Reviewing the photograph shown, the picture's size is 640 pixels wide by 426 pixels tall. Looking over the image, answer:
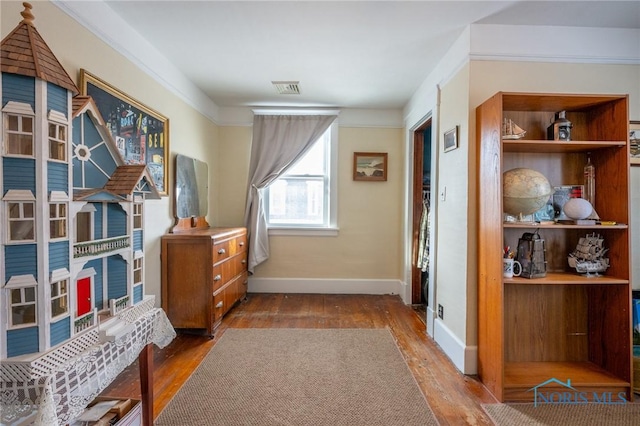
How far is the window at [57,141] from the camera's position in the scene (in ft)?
3.60

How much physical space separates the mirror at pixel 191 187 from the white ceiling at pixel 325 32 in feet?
2.96

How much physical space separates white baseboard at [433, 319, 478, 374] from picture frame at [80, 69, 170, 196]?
2.70 m

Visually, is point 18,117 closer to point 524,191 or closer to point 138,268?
point 138,268

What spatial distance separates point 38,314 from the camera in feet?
3.40

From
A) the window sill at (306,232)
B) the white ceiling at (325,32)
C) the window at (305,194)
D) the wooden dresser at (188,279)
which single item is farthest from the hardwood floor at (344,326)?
the white ceiling at (325,32)

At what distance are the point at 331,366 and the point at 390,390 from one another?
47cm

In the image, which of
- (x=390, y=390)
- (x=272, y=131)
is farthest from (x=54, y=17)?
(x=390, y=390)

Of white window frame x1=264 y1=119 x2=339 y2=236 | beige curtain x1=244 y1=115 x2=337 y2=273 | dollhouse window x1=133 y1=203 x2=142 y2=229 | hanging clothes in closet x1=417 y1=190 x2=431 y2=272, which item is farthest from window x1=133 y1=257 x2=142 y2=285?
hanging clothes in closet x1=417 y1=190 x2=431 y2=272

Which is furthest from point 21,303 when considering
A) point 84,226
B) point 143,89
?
point 143,89

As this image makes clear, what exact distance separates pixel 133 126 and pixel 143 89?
1.17 ft

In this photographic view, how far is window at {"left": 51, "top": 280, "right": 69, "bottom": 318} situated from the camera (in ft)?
3.54

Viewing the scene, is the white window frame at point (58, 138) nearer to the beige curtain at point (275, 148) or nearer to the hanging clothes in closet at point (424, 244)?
the beige curtain at point (275, 148)

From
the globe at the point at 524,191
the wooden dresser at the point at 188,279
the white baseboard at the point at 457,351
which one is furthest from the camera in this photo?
the wooden dresser at the point at 188,279

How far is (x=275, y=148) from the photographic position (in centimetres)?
401
